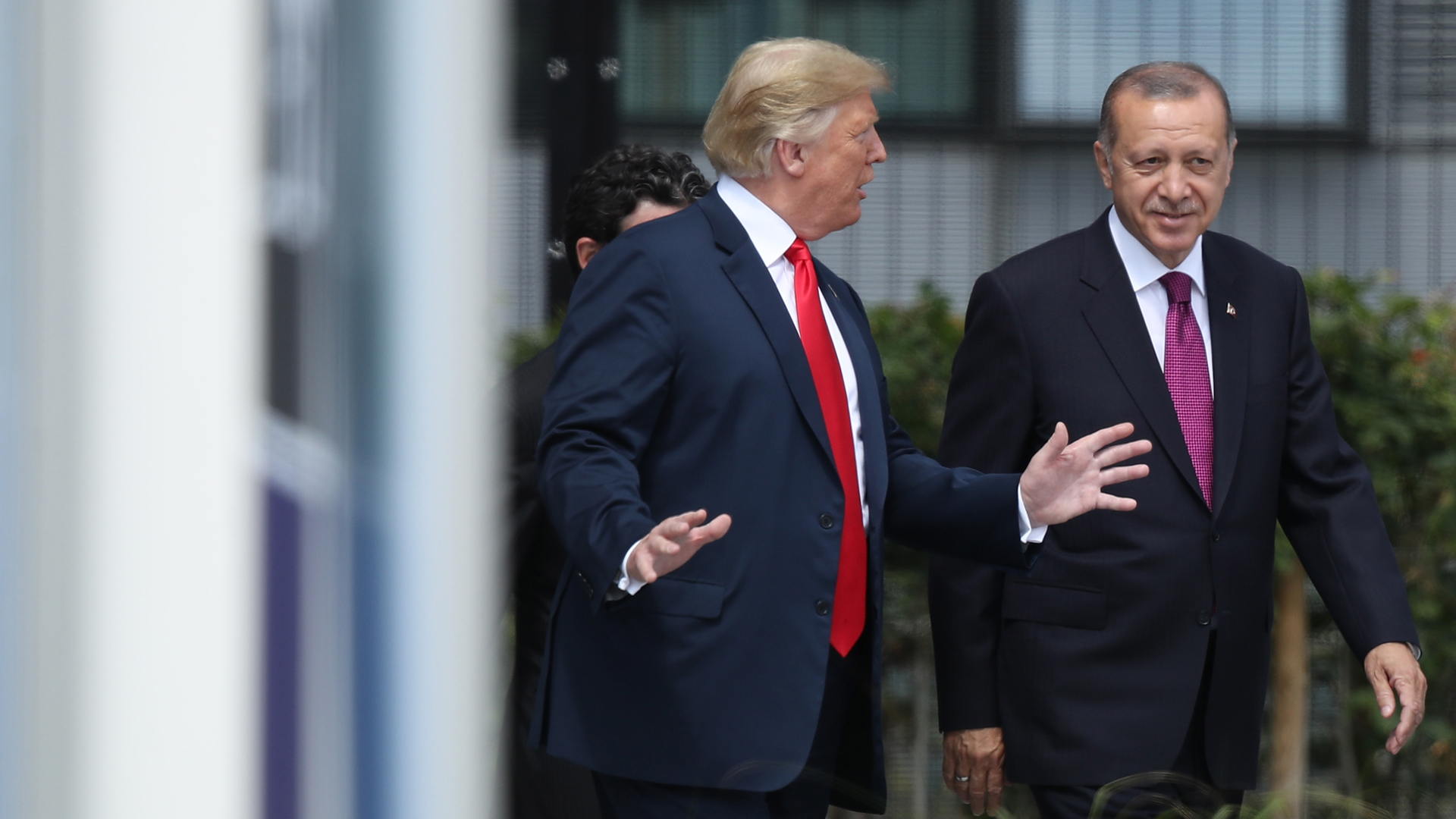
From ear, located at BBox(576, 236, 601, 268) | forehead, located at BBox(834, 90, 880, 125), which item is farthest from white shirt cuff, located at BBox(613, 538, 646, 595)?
ear, located at BBox(576, 236, 601, 268)

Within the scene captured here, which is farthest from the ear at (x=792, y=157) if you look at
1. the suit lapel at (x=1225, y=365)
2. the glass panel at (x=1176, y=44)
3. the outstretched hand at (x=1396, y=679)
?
the glass panel at (x=1176, y=44)

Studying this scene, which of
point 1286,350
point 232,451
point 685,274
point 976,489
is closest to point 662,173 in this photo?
point 685,274

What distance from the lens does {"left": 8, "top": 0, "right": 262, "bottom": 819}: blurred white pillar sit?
599mm

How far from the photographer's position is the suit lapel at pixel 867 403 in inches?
92.0

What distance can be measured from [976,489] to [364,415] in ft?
6.10

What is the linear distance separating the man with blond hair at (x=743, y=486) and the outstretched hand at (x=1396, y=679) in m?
0.71

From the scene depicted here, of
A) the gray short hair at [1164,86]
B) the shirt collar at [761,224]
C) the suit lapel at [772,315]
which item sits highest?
the gray short hair at [1164,86]

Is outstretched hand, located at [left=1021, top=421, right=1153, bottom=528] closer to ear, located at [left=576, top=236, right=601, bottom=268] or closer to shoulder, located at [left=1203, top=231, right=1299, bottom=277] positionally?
shoulder, located at [left=1203, top=231, right=1299, bottom=277]

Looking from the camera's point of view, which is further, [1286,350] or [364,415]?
[1286,350]

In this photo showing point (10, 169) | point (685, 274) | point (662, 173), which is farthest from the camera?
point (662, 173)

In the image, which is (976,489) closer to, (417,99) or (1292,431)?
(1292,431)

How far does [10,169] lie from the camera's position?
59 cm

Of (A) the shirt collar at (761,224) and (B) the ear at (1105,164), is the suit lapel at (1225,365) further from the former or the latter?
(A) the shirt collar at (761,224)

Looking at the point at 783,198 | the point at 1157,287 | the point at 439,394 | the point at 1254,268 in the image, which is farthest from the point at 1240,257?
the point at 439,394
